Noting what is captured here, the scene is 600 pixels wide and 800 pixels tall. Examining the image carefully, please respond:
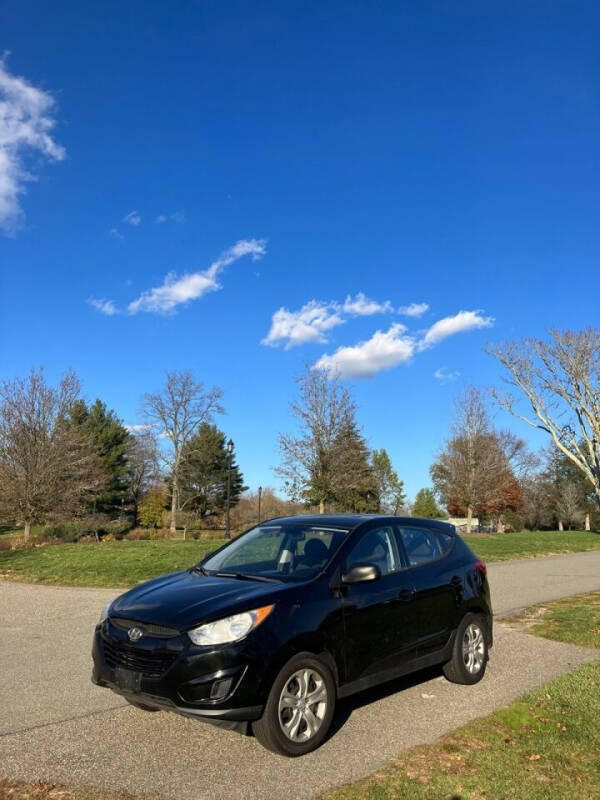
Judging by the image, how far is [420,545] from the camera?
19.2 ft

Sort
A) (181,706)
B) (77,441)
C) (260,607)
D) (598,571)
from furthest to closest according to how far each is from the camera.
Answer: (77,441) → (598,571) → (260,607) → (181,706)

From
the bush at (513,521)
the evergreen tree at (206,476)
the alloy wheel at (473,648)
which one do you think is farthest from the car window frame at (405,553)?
the bush at (513,521)

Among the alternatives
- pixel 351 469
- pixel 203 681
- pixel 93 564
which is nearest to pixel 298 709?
pixel 203 681

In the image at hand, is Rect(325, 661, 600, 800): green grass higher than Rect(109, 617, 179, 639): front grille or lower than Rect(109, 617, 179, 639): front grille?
lower

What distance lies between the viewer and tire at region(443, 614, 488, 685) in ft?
18.9

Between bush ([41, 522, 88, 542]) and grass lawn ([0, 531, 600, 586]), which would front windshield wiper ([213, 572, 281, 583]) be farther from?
bush ([41, 522, 88, 542])

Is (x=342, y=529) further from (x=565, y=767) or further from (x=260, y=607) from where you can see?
(x=565, y=767)

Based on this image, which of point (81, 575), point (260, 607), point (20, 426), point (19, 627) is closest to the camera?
point (260, 607)

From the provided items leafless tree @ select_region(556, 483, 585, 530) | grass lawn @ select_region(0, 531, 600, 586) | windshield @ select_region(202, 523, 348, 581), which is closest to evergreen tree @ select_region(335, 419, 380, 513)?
grass lawn @ select_region(0, 531, 600, 586)

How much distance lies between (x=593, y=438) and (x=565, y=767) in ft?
116

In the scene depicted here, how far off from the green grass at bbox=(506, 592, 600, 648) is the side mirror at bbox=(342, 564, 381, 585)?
14.7 ft

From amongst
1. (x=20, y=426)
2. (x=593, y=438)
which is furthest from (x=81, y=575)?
(x=593, y=438)

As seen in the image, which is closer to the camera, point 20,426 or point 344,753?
point 344,753

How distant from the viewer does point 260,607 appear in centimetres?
415
